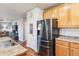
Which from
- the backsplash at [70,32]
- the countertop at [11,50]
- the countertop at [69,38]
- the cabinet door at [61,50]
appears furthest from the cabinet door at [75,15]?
the countertop at [11,50]

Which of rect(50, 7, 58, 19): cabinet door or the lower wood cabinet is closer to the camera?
the lower wood cabinet

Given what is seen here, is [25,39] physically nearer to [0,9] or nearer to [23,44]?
[23,44]

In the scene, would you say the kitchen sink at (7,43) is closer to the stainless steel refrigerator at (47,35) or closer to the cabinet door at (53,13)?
the stainless steel refrigerator at (47,35)

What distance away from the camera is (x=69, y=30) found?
5.21ft

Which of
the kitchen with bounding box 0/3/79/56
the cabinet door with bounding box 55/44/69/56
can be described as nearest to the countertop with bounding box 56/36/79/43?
the kitchen with bounding box 0/3/79/56

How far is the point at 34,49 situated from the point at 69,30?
60cm

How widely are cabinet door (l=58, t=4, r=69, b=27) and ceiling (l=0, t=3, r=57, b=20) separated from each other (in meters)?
0.19

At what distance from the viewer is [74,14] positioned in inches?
63.8

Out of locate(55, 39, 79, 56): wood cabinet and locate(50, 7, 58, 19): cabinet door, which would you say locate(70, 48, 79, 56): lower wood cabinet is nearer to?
locate(55, 39, 79, 56): wood cabinet

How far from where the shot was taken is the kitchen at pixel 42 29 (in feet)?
4.91

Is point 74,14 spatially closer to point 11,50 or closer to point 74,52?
point 74,52

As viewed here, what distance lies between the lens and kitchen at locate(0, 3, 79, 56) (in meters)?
1.50

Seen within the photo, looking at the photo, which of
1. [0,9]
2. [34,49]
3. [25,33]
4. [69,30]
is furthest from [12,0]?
[69,30]

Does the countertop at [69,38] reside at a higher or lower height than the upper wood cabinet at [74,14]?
lower
